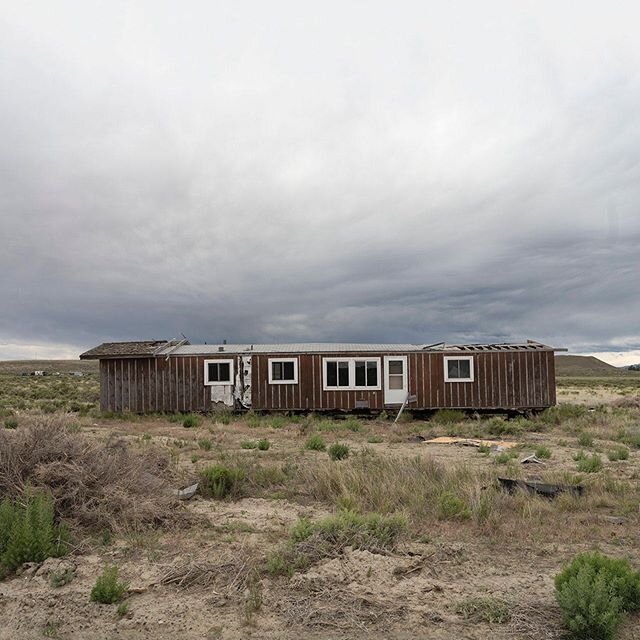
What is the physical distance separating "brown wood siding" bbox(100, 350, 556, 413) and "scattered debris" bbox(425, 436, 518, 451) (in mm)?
6383

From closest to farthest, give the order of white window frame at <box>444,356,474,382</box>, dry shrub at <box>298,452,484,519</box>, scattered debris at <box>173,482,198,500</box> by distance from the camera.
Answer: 1. dry shrub at <box>298,452,484,519</box>
2. scattered debris at <box>173,482,198,500</box>
3. white window frame at <box>444,356,474,382</box>

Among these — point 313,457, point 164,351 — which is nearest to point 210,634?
point 313,457

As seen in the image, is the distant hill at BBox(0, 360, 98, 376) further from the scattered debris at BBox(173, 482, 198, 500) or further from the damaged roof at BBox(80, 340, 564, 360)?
the scattered debris at BBox(173, 482, 198, 500)

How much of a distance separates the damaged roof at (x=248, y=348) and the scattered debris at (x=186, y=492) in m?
14.1

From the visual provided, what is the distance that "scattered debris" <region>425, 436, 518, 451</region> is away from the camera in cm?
1398

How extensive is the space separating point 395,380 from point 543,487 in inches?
554

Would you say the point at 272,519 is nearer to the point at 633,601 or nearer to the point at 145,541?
the point at 145,541

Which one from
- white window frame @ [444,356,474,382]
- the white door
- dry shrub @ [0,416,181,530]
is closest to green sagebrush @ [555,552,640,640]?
dry shrub @ [0,416,181,530]

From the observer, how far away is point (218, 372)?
73.5 ft

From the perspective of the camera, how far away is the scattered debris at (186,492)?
25.7 feet

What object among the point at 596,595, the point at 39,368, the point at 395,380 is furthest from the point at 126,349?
the point at 39,368

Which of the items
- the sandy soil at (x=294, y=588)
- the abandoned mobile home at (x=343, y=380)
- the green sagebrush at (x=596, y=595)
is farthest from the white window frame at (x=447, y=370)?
the green sagebrush at (x=596, y=595)

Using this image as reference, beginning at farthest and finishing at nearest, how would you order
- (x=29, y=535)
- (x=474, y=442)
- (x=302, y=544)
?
(x=474, y=442)
(x=302, y=544)
(x=29, y=535)

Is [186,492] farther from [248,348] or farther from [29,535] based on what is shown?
[248,348]
